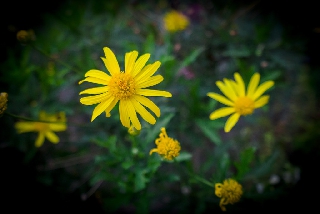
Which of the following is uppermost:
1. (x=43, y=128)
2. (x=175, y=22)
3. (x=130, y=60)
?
(x=175, y=22)

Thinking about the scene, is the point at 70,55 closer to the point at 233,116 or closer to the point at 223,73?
the point at 223,73

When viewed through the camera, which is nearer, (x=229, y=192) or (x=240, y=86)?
(x=229, y=192)

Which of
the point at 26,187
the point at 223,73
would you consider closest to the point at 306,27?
the point at 223,73

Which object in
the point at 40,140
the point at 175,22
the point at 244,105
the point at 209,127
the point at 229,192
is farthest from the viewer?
the point at 175,22

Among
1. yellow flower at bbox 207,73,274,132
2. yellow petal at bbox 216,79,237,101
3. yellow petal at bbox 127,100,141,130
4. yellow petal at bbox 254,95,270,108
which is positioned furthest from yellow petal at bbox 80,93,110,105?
yellow petal at bbox 254,95,270,108

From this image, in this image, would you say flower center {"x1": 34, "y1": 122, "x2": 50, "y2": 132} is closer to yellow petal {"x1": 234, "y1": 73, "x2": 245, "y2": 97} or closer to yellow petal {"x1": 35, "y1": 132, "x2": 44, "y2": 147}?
yellow petal {"x1": 35, "y1": 132, "x2": 44, "y2": 147}

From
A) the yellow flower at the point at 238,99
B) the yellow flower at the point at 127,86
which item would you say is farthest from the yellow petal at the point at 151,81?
the yellow flower at the point at 238,99

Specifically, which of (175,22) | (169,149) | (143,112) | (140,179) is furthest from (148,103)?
(175,22)

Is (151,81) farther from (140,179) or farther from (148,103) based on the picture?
(140,179)
